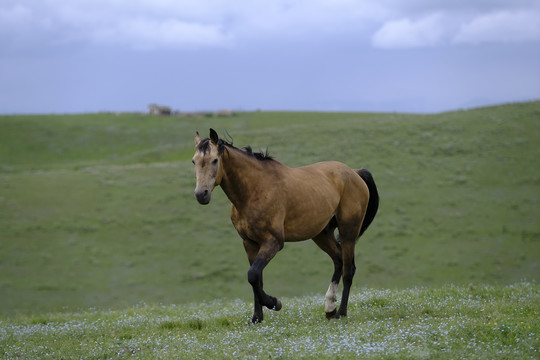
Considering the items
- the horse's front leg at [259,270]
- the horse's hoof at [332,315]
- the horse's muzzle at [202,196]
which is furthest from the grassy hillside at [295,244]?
the horse's muzzle at [202,196]

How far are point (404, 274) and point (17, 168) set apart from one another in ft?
122

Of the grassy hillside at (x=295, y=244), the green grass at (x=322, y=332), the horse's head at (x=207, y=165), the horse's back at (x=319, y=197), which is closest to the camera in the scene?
the green grass at (x=322, y=332)

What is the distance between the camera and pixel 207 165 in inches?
360

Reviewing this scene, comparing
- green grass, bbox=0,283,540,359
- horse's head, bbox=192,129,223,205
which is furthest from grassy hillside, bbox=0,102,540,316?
horse's head, bbox=192,129,223,205

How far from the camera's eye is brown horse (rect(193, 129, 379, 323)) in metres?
9.34

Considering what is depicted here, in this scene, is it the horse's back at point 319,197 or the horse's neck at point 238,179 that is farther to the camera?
the horse's back at point 319,197

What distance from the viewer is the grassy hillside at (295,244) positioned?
28984mm

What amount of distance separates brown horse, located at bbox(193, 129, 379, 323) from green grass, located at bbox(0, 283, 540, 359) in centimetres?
86

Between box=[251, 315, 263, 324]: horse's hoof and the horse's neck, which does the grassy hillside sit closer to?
box=[251, 315, 263, 324]: horse's hoof

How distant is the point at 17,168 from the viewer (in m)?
51.5

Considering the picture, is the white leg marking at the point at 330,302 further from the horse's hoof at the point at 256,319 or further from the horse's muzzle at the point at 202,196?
the horse's muzzle at the point at 202,196

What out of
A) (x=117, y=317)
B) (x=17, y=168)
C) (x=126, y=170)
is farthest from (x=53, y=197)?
(x=117, y=317)

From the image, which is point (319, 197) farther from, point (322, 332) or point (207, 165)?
point (322, 332)

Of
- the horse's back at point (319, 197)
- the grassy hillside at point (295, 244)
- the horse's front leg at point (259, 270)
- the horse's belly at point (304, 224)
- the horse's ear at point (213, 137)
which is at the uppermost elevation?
the horse's ear at point (213, 137)
